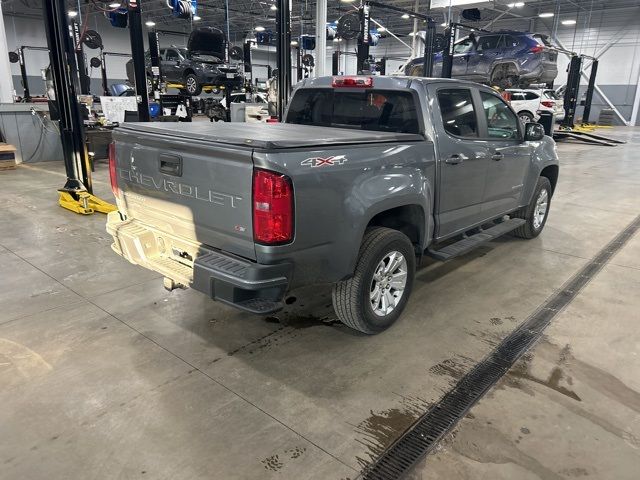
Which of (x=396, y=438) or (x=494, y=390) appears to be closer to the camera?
(x=396, y=438)

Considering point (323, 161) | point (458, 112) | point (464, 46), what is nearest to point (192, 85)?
point (464, 46)

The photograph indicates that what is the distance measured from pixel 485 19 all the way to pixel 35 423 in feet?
101

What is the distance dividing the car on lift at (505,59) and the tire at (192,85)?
761cm

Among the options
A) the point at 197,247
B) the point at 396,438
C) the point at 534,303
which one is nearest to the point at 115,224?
the point at 197,247

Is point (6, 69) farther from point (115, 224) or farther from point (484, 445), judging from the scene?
point (484, 445)

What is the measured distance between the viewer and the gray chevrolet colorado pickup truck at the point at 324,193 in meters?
2.51

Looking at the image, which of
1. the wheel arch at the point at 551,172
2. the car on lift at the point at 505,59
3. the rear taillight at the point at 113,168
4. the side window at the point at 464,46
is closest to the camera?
the rear taillight at the point at 113,168

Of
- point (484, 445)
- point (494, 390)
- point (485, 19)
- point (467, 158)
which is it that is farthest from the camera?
point (485, 19)

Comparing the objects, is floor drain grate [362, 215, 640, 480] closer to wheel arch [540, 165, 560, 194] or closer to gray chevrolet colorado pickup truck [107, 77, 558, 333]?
gray chevrolet colorado pickup truck [107, 77, 558, 333]

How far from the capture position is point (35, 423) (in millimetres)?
2395

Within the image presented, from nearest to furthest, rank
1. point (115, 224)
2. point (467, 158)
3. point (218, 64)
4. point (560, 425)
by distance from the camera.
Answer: point (560, 425) < point (115, 224) < point (467, 158) < point (218, 64)

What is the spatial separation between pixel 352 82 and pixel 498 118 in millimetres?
1567

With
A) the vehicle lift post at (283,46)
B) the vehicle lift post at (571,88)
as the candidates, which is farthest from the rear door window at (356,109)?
the vehicle lift post at (571,88)

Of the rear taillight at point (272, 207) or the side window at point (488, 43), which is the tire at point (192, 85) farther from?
the rear taillight at point (272, 207)
